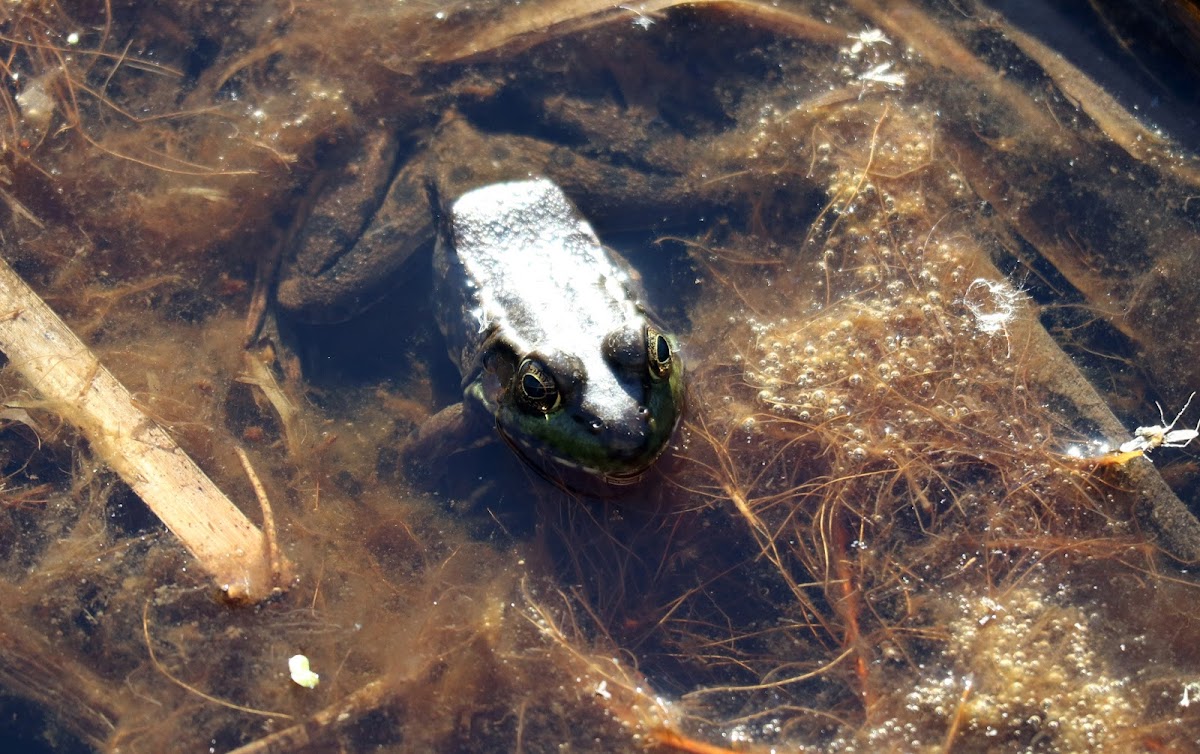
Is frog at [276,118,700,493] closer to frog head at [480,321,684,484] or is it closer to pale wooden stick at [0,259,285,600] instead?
frog head at [480,321,684,484]

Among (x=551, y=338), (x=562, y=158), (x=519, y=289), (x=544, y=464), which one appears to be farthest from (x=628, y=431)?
(x=562, y=158)

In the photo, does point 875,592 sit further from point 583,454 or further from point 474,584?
point 474,584

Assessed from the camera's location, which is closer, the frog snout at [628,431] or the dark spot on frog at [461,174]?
Answer: the frog snout at [628,431]

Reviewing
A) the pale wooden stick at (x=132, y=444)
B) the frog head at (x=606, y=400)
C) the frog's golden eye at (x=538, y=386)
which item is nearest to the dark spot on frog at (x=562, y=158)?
the frog head at (x=606, y=400)

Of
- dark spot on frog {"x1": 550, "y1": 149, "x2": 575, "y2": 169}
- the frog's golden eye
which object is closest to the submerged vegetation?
dark spot on frog {"x1": 550, "y1": 149, "x2": 575, "y2": 169}

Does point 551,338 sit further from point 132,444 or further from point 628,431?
point 132,444

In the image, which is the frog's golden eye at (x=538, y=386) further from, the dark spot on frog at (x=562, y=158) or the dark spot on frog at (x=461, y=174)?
the dark spot on frog at (x=562, y=158)
